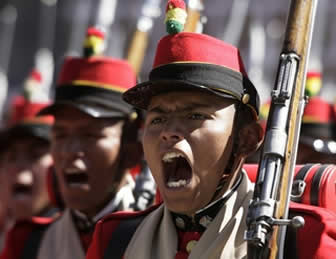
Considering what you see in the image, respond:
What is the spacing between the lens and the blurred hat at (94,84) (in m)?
5.45

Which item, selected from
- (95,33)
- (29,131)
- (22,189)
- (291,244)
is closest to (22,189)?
(22,189)

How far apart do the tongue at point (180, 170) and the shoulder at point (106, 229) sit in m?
0.41

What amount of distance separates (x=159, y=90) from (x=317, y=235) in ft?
2.84

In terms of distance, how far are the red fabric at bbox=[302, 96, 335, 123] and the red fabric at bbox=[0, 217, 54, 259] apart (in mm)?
1957

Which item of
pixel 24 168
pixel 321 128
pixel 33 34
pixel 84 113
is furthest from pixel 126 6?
pixel 84 113

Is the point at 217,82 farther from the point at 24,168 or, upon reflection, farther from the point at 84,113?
the point at 24,168

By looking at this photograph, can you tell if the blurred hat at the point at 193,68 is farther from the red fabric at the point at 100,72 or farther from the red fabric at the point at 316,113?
the red fabric at the point at 316,113

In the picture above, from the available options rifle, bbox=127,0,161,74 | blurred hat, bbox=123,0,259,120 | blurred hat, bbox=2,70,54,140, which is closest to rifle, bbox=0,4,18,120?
blurred hat, bbox=2,70,54,140

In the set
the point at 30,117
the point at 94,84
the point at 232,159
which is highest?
the point at 30,117

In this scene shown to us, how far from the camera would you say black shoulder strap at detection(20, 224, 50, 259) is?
18.0ft

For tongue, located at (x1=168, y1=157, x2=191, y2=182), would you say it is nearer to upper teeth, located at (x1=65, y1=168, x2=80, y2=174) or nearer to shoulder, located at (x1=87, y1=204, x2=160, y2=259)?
shoulder, located at (x1=87, y1=204, x2=160, y2=259)

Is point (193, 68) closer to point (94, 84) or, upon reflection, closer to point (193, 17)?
point (193, 17)

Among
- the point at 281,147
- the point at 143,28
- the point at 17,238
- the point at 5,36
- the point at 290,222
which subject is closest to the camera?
the point at 290,222

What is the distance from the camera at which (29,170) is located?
7.46m
